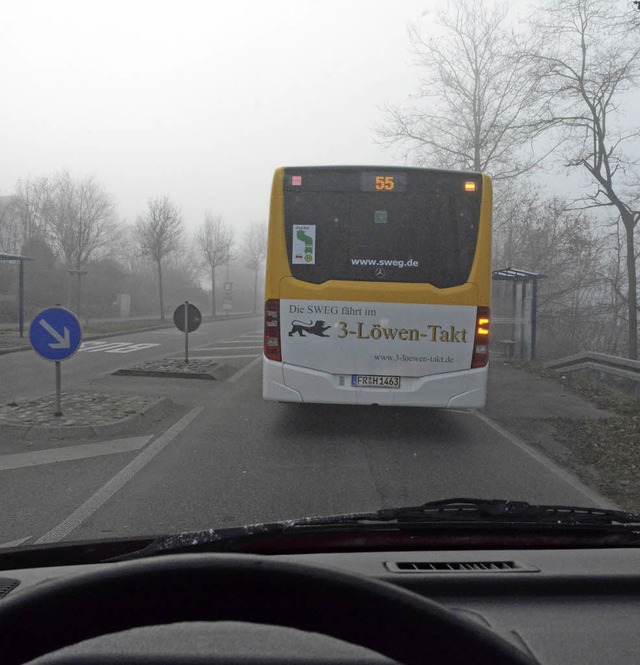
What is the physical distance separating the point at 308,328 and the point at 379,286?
954 mm

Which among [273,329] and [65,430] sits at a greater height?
[273,329]

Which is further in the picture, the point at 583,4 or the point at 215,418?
the point at 583,4

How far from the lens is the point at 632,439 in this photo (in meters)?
8.07

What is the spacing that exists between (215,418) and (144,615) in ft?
25.5

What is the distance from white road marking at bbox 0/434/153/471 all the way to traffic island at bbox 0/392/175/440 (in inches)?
15.5

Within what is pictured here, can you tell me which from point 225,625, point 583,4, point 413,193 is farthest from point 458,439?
point 583,4

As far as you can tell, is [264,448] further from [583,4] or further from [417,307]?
[583,4]

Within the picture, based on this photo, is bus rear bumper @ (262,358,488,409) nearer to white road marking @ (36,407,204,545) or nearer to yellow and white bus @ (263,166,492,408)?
yellow and white bus @ (263,166,492,408)

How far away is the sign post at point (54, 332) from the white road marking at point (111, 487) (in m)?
1.61

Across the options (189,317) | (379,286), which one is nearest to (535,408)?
(379,286)

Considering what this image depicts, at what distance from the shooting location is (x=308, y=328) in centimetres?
764

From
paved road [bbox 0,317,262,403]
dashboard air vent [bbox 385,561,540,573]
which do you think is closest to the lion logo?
paved road [bbox 0,317,262,403]

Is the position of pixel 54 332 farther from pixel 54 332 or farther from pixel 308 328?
pixel 308 328

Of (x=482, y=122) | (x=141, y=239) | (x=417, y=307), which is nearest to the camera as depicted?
(x=417, y=307)
